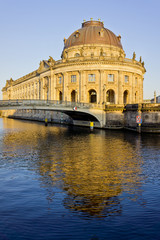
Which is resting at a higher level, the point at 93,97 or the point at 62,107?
the point at 93,97

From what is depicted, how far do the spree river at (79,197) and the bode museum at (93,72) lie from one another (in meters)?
40.8

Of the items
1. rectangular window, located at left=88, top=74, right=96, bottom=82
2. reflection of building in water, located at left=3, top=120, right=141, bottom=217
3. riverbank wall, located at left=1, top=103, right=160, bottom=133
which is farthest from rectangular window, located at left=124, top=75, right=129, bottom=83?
reflection of building in water, located at left=3, top=120, right=141, bottom=217

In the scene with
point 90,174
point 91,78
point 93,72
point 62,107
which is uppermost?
point 93,72

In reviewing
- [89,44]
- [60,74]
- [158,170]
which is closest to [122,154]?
[158,170]

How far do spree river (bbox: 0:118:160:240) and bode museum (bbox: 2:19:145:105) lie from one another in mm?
40771

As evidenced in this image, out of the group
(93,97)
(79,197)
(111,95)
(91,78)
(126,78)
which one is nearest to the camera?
(79,197)

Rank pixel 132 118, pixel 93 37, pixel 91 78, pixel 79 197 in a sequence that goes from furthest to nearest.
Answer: pixel 93 37
pixel 91 78
pixel 132 118
pixel 79 197

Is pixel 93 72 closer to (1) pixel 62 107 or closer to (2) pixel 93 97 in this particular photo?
(2) pixel 93 97

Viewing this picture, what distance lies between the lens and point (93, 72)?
2511 inches

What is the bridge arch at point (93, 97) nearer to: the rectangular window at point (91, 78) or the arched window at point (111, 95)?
the arched window at point (111, 95)

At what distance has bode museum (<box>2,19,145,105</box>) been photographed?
63.3m

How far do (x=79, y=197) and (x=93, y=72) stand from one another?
5415cm

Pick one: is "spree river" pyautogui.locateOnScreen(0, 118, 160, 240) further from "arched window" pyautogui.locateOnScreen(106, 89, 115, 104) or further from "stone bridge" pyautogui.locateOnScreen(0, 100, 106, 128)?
"arched window" pyautogui.locateOnScreen(106, 89, 115, 104)

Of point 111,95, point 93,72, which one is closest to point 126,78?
point 111,95
